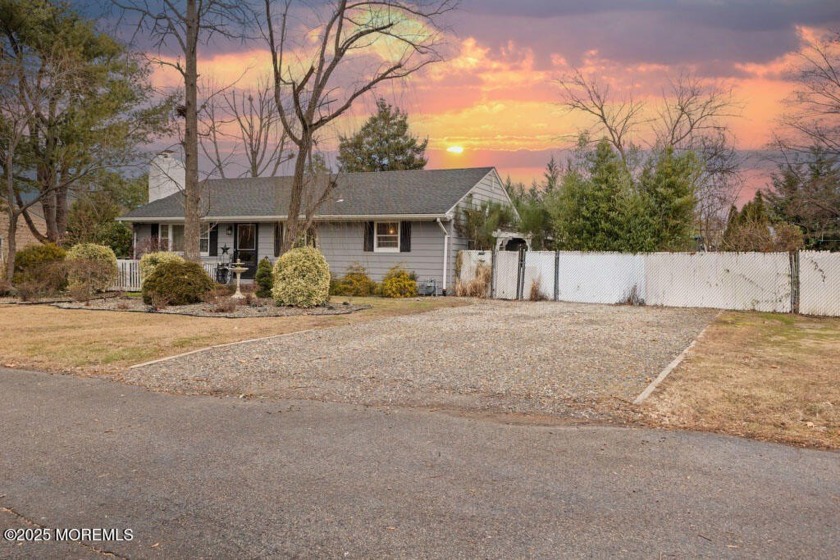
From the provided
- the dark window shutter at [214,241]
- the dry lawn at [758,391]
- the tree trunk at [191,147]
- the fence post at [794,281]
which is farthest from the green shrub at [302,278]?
the fence post at [794,281]

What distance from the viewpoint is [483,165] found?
76.6 feet

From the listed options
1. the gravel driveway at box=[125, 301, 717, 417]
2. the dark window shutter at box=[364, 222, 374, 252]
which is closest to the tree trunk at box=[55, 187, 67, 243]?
the dark window shutter at box=[364, 222, 374, 252]

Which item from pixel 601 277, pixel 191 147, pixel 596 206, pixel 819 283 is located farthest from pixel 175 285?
pixel 819 283

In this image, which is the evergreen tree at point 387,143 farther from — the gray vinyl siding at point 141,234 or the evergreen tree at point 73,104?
the gray vinyl siding at point 141,234

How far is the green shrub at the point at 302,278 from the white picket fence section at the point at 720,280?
30.7 ft

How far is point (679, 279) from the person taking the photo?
652 inches

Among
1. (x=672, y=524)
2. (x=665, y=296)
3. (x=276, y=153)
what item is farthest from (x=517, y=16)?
(x=276, y=153)

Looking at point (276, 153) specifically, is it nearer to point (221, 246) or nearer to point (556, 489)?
point (221, 246)

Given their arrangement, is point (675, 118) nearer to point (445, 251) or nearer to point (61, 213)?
point (445, 251)

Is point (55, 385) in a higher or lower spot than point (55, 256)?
lower

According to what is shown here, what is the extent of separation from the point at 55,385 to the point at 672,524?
640 centimetres

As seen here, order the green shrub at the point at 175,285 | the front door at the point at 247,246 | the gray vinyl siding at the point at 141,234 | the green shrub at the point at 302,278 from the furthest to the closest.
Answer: the gray vinyl siding at the point at 141,234
the front door at the point at 247,246
the green shrub at the point at 175,285
the green shrub at the point at 302,278

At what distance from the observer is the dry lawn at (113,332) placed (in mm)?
7942

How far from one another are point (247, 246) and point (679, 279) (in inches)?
608
